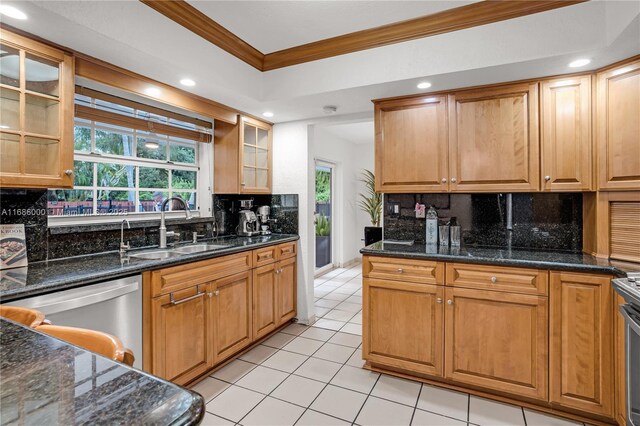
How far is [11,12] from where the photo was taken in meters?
1.55

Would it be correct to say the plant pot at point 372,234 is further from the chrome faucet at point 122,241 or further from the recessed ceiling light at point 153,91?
the recessed ceiling light at point 153,91

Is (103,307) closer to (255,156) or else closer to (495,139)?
(255,156)

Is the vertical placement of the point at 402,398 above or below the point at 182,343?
below

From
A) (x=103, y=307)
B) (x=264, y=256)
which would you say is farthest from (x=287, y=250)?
(x=103, y=307)

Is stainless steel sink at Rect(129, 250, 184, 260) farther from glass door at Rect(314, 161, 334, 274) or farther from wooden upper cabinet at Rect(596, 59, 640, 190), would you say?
glass door at Rect(314, 161, 334, 274)

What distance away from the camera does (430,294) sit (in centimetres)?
235

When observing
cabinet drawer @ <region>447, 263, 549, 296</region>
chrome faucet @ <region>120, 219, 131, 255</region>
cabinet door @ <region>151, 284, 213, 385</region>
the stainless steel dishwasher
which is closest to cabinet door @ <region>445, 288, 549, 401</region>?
cabinet drawer @ <region>447, 263, 549, 296</region>

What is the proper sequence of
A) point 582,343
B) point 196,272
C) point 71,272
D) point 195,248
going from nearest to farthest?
point 71,272 → point 582,343 → point 196,272 → point 195,248

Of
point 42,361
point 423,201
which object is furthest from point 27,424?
point 423,201

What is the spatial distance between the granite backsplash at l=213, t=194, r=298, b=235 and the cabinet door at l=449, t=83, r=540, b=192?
171 cm

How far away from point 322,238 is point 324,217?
38 centimetres

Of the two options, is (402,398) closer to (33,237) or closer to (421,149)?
(421,149)

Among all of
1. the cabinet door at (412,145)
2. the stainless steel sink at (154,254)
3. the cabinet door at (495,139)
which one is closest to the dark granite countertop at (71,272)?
the stainless steel sink at (154,254)

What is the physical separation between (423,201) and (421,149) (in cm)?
51
